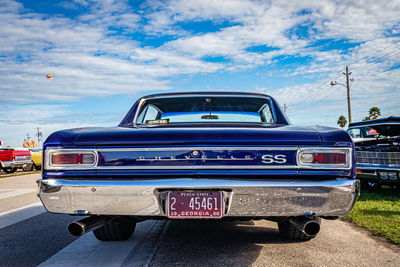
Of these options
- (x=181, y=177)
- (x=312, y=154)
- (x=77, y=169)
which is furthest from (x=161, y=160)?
(x=312, y=154)

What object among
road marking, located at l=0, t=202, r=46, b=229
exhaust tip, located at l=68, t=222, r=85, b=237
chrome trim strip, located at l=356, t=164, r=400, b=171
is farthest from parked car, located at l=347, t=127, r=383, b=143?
exhaust tip, located at l=68, t=222, r=85, b=237

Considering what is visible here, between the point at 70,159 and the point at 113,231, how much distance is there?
3.85 ft

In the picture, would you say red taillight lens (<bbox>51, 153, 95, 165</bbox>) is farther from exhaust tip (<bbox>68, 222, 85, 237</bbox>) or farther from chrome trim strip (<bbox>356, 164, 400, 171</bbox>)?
chrome trim strip (<bbox>356, 164, 400, 171</bbox>)

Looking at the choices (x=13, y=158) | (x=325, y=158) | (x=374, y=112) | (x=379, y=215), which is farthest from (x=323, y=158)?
(x=374, y=112)

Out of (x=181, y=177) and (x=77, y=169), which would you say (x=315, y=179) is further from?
(x=77, y=169)

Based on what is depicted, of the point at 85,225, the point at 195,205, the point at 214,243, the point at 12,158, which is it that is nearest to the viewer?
the point at 195,205

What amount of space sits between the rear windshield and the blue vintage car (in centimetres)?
133

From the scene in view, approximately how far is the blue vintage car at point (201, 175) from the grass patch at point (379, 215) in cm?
171

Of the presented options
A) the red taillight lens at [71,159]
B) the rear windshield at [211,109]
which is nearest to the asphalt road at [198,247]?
the red taillight lens at [71,159]

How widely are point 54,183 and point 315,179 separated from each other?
1.90 metres

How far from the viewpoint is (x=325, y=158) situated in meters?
2.53

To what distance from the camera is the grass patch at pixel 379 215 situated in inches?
156

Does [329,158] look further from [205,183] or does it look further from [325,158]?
[205,183]

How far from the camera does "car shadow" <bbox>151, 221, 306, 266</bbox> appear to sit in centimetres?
294
